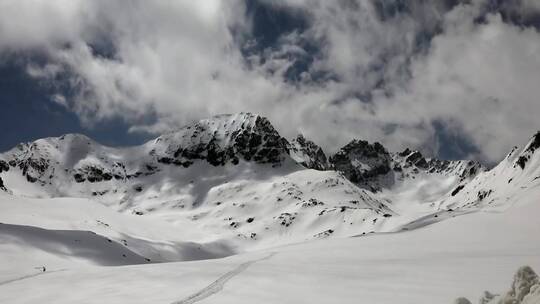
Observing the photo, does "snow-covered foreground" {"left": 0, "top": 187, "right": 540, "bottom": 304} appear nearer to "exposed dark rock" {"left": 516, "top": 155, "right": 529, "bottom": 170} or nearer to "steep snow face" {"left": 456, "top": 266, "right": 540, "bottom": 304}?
"steep snow face" {"left": 456, "top": 266, "right": 540, "bottom": 304}

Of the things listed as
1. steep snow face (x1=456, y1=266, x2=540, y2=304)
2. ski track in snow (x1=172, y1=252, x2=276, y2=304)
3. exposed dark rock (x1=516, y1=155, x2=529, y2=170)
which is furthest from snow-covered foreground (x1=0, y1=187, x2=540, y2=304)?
exposed dark rock (x1=516, y1=155, x2=529, y2=170)

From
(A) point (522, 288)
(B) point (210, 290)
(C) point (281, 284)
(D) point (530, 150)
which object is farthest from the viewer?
(D) point (530, 150)

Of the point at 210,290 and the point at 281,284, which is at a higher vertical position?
the point at 281,284

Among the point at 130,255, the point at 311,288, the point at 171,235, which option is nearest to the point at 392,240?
the point at 311,288

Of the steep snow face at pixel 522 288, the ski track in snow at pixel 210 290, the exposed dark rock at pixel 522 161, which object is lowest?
the steep snow face at pixel 522 288

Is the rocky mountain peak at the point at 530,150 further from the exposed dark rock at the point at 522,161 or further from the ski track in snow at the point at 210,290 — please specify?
the ski track in snow at the point at 210,290

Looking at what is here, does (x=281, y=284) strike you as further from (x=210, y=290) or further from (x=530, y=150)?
(x=530, y=150)

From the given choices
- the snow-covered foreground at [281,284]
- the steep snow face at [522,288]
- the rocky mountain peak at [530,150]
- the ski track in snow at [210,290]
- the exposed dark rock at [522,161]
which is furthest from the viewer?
the exposed dark rock at [522,161]

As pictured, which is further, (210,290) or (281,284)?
(281,284)

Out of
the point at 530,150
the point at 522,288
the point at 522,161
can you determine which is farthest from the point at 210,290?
the point at 522,161

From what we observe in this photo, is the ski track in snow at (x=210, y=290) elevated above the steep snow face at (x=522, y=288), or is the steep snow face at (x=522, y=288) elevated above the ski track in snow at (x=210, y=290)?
the ski track in snow at (x=210, y=290)

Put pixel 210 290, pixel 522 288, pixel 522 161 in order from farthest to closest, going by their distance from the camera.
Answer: pixel 522 161 < pixel 210 290 < pixel 522 288

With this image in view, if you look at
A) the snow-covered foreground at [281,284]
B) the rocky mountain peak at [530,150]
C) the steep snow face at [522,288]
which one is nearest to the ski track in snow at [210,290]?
the snow-covered foreground at [281,284]

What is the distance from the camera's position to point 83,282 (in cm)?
1867
